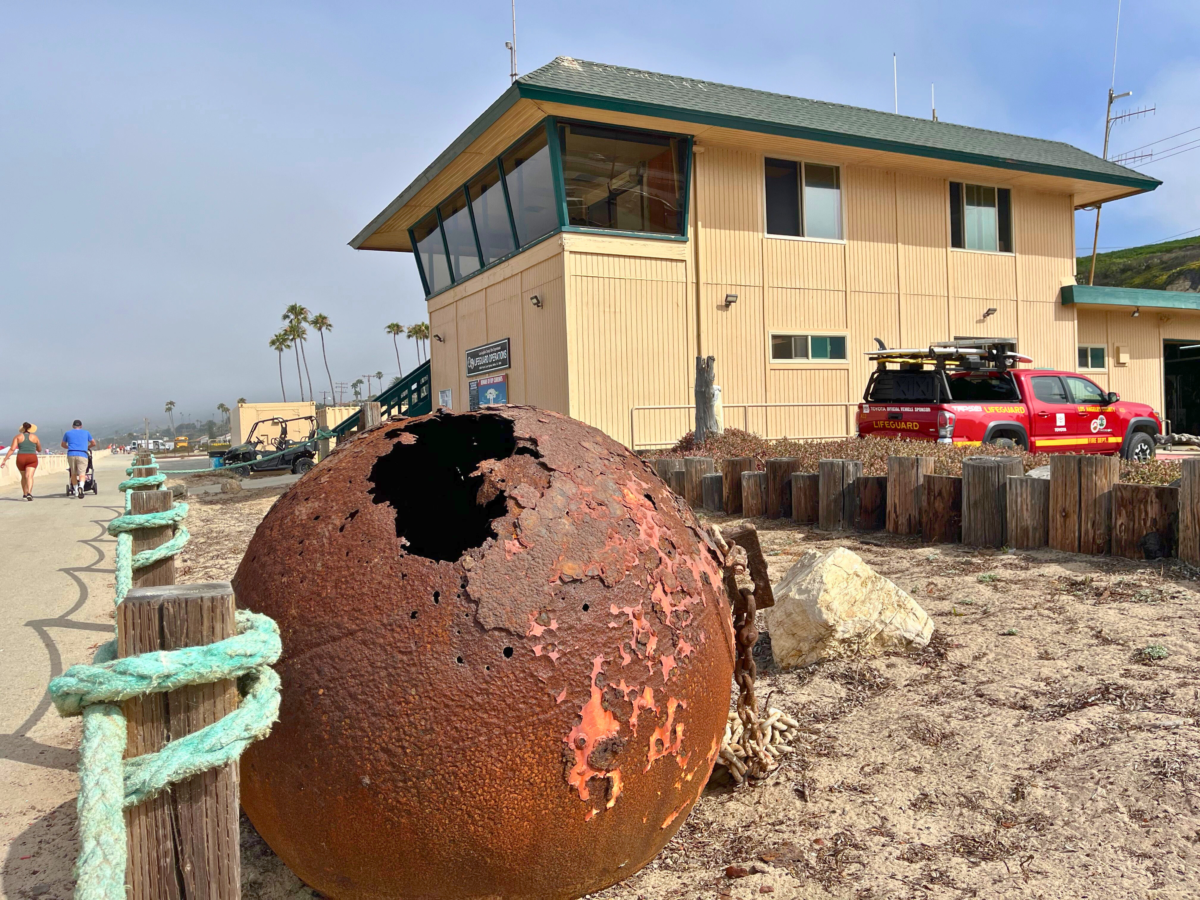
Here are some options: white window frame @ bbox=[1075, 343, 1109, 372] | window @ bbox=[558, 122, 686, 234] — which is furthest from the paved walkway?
white window frame @ bbox=[1075, 343, 1109, 372]

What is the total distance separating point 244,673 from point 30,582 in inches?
384

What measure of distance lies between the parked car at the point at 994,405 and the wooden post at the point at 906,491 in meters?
4.49

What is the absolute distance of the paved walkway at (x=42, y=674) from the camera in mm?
3309

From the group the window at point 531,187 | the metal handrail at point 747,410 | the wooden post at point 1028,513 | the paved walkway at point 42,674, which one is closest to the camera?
the paved walkway at point 42,674

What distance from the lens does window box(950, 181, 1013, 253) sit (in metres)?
19.5

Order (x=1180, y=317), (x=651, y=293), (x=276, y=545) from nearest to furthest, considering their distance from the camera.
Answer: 1. (x=276, y=545)
2. (x=651, y=293)
3. (x=1180, y=317)

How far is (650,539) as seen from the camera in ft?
8.53

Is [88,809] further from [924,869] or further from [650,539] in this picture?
[924,869]

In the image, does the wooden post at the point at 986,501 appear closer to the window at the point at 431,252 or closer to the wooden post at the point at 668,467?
the wooden post at the point at 668,467

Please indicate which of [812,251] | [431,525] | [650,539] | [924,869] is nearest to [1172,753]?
[924,869]

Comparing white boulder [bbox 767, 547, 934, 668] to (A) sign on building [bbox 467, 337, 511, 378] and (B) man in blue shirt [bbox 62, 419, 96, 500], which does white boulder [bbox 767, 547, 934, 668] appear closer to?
(A) sign on building [bbox 467, 337, 511, 378]

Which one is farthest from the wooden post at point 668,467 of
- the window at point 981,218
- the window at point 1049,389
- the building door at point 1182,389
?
the building door at point 1182,389

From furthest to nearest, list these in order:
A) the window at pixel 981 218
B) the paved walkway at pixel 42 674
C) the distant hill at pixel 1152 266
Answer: the distant hill at pixel 1152 266 < the window at pixel 981 218 < the paved walkway at pixel 42 674

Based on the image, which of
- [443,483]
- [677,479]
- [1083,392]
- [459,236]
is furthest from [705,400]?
[443,483]
